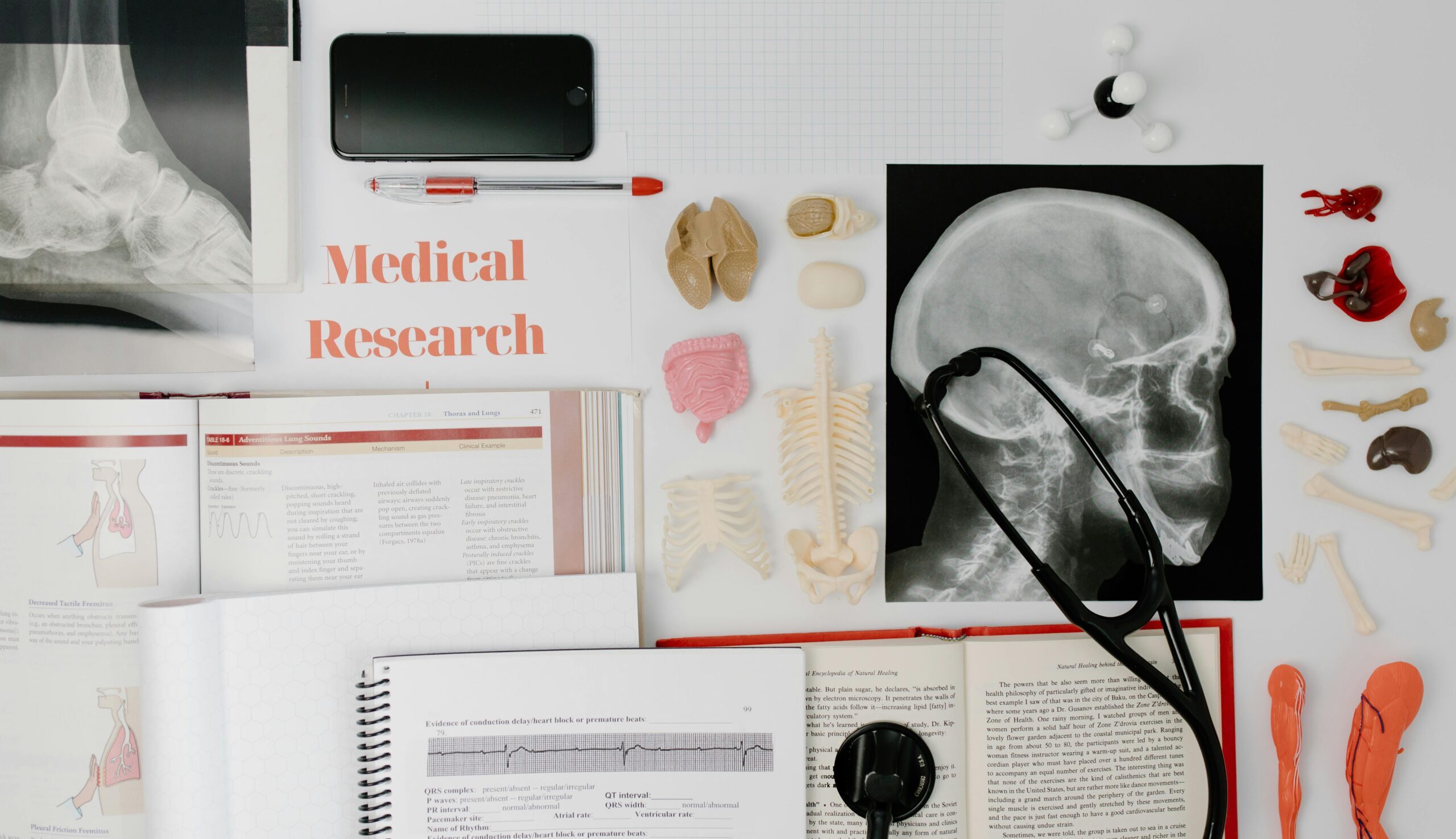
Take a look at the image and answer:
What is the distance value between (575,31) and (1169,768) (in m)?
1.31

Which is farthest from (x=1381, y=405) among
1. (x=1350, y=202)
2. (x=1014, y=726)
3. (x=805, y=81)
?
(x=805, y=81)

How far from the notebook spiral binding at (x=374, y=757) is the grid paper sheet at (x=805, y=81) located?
31.3 inches

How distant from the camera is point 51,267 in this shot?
39.2 inches

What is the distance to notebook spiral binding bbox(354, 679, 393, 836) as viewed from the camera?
3.22ft

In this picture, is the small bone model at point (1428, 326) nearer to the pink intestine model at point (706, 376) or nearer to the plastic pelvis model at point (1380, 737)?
the plastic pelvis model at point (1380, 737)

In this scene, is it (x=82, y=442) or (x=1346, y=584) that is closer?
(x=82, y=442)

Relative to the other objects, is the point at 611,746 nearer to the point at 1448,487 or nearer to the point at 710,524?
the point at 710,524

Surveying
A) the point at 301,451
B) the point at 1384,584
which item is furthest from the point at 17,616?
the point at 1384,584

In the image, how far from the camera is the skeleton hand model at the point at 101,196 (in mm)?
994

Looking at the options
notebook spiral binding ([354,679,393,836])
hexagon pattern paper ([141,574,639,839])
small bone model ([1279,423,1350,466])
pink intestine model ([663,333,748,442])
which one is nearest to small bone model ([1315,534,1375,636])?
small bone model ([1279,423,1350,466])

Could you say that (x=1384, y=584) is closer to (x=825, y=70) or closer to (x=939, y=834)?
(x=939, y=834)

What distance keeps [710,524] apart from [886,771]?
404mm

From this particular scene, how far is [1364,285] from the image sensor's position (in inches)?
41.3

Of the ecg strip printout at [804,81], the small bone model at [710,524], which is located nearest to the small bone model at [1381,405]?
the ecg strip printout at [804,81]
